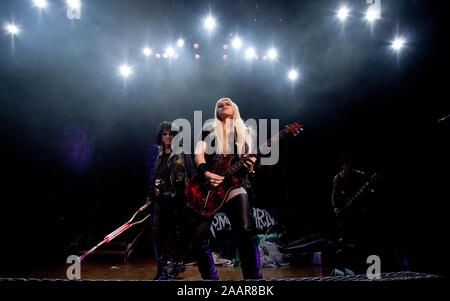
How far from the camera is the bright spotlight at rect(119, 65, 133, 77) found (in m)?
6.87

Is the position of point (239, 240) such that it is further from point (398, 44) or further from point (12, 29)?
point (12, 29)

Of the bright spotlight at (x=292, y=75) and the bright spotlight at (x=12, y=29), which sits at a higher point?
the bright spotlight at (x=12, y=29)

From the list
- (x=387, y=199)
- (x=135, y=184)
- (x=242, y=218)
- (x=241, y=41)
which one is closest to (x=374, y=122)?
(x=387, y=199)

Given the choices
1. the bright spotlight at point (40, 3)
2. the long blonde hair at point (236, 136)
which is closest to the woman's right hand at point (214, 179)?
the long blonde hair at point (236, 136)

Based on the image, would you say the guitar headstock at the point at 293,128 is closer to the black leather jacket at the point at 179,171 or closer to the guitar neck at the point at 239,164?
the guitar neck at the point at 239,164

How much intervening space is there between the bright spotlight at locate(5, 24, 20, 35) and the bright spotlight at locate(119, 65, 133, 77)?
2261 millimetres

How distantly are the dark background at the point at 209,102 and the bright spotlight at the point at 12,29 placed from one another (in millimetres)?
127

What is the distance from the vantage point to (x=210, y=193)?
8.42 ft

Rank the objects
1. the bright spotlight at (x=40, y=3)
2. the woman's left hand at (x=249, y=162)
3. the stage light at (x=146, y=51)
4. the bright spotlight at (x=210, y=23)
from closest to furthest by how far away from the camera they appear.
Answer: the woman's left hand at (x=249, y=162), the bright spotlight at (x=40, y=3), the bright spotlight at (x=210, y=23), the stage light at (x=146, y=51)

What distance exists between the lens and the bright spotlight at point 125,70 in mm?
6866

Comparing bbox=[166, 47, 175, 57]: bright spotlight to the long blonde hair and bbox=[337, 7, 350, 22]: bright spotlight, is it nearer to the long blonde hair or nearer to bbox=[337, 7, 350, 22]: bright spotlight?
bbox=[337, 7, 350, 22]: bright spotlight

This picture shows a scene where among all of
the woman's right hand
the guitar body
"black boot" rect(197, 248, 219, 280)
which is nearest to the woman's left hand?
the guitar body

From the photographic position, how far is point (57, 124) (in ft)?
22.8
